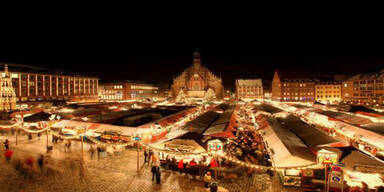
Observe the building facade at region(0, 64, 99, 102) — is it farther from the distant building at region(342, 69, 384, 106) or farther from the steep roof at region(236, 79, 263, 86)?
the distant building at region(342, 69, 384, 106)

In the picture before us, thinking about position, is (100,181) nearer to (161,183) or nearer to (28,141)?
(161,183)

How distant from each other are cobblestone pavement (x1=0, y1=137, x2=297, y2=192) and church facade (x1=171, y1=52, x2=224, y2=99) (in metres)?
61.9

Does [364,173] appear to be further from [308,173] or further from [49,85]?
[49,85]

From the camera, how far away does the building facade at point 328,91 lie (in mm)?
70750

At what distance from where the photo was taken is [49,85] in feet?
182

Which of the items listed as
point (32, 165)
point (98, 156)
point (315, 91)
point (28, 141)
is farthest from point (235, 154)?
point (315, 91)

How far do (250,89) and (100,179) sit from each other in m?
80.4

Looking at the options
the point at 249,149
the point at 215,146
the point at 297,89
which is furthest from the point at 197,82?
the point at 215,146

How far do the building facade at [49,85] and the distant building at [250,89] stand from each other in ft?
201

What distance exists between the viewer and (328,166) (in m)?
8.33

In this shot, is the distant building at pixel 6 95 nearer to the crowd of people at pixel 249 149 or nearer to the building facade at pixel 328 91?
the crowd of people at pixel 249 149

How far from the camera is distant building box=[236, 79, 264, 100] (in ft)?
274

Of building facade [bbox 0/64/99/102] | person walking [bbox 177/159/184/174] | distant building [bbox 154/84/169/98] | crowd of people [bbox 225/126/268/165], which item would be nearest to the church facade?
distant building [bbox 154/84/169/98]

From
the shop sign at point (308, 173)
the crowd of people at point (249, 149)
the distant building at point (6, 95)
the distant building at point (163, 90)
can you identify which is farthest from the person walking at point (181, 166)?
the distant building at point (163, 90)
